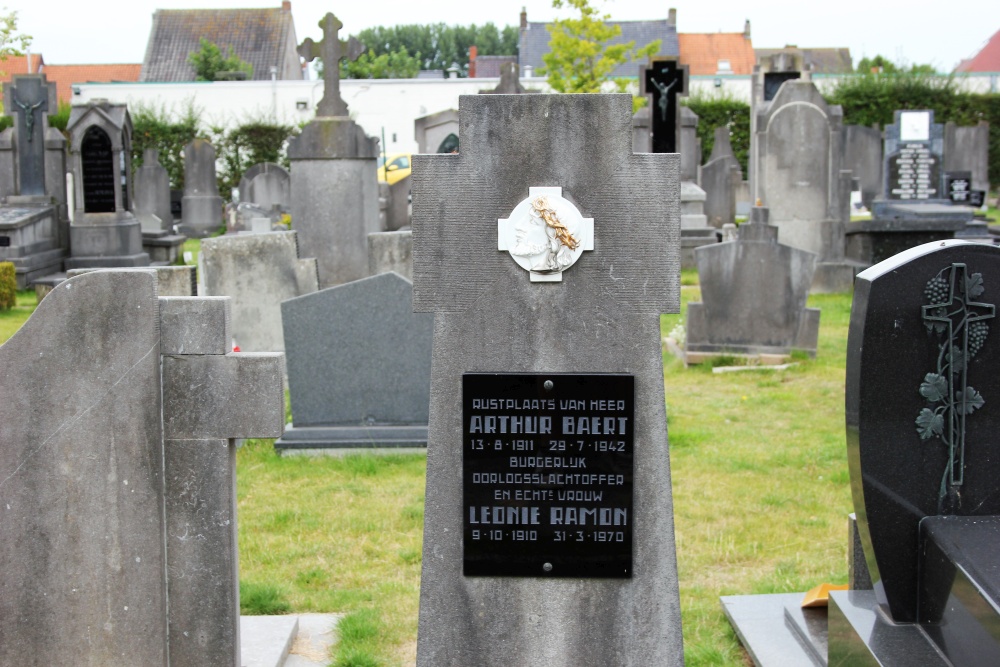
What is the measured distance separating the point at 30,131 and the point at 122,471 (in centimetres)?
1636

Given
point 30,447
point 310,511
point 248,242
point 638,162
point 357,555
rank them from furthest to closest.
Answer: point 248,242, point 310,511, point 357,555, point 30,447, point 638,162

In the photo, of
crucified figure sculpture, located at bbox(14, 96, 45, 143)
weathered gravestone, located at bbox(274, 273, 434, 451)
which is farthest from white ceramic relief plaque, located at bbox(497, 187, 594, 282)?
crucified figure sculpture, located at bbox(14, 96, 45, 143)

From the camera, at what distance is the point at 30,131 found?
18.3 m

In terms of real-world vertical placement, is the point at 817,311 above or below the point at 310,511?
above

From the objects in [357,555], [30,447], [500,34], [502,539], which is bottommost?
[357,555]

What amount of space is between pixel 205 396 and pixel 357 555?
2265mm

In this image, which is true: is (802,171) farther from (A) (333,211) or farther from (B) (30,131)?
(B) (30,131)

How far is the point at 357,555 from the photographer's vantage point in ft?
18.8

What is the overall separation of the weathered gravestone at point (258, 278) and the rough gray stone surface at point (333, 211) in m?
1.21

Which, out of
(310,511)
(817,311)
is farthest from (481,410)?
(817,311)

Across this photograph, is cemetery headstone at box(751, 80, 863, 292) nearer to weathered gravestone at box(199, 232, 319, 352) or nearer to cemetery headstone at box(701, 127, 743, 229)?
cemetery headstone at box(701, 127, 743, 229)

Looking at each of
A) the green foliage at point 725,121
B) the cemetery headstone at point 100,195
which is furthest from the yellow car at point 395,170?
the green foliage at point 725,121

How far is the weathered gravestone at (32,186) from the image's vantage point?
16.3m

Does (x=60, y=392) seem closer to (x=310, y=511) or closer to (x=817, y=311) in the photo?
(x=310, y=511)
